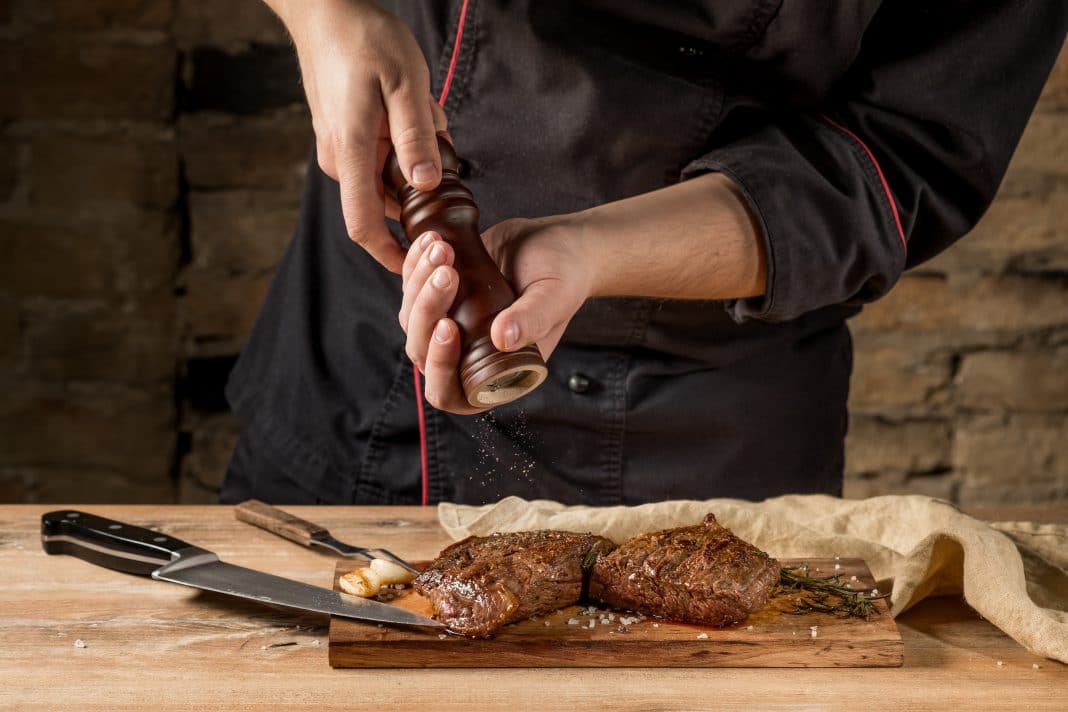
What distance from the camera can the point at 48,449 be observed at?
229 centimetres

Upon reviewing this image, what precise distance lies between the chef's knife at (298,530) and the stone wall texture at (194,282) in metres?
0.99

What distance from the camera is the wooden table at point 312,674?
94 cm

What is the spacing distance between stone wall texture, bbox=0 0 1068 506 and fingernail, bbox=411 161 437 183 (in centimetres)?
123

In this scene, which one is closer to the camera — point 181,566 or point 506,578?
point 506,578

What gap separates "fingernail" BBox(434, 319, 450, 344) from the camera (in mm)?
1018

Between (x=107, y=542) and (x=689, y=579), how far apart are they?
58 centimetres

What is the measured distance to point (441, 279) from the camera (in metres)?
1.00

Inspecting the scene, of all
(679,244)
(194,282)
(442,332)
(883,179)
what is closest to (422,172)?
(442,332)

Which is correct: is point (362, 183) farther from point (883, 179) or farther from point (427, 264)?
point (883, 179)

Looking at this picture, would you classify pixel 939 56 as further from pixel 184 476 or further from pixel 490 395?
pixel 184 476

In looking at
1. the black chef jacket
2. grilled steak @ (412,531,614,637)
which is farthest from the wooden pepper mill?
the black chef jacket

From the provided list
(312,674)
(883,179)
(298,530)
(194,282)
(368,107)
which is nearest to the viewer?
(312,674)

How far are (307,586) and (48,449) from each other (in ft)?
4.61

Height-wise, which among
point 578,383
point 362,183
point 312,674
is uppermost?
point 362,183
